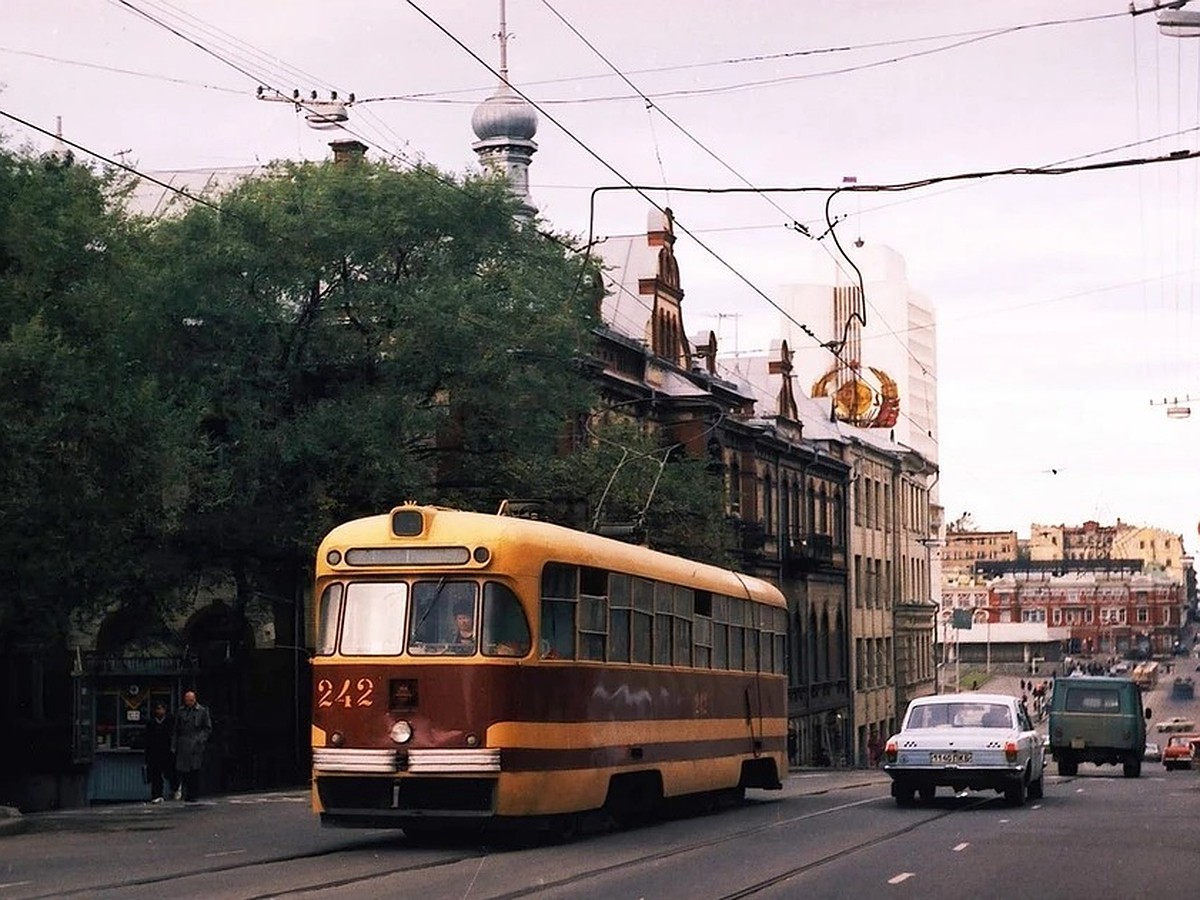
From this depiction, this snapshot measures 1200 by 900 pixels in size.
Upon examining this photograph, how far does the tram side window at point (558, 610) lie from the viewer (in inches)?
793

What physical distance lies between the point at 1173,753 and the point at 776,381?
2214 centimetres

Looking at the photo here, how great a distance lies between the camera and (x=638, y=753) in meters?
22.5

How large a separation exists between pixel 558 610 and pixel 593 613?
85cm

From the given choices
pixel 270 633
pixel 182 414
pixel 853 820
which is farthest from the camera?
pixel 270 633

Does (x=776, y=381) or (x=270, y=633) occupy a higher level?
(x=776, y=381)

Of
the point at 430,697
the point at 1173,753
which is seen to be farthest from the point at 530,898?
the point at 1173,753

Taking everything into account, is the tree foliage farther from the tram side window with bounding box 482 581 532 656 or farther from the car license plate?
the tram side window with bounding box 482 581 532 656

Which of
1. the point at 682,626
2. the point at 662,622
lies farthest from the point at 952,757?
the point at 662,622

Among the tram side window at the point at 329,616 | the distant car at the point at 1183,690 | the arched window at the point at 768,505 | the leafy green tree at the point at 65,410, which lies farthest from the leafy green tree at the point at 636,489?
the distant car at the point at 1183,690

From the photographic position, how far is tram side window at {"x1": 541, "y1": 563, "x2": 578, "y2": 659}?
20.1 metres

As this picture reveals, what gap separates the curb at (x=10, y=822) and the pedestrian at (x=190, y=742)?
4839mm

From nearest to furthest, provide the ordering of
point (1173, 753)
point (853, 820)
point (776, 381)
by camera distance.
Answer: point (853, 820)
point (1173, 753)
point (776, 381)

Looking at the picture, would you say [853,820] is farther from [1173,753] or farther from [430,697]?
[1173,753]

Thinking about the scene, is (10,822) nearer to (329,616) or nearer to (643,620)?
(329,616)
